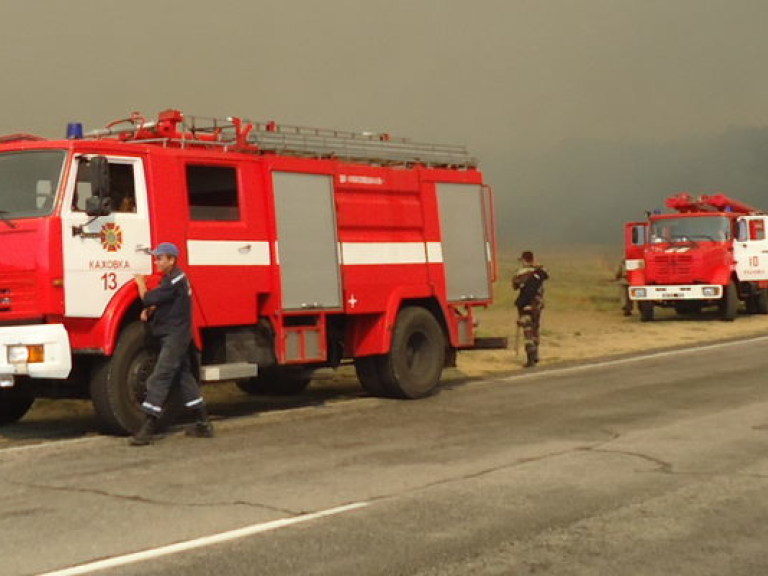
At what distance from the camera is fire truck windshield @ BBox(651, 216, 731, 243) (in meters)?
28.8

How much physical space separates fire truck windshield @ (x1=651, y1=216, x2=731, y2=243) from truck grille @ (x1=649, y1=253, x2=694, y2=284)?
0.54 m

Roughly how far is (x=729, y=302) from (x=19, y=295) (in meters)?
21.7

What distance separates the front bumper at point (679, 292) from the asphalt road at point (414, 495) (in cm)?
1600


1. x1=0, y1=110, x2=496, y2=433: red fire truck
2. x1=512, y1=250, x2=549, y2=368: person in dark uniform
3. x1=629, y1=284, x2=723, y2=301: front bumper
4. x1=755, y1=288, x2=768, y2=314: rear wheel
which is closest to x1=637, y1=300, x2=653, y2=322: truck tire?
x1=629, y1=284, x2=723, y2=301: front bumper

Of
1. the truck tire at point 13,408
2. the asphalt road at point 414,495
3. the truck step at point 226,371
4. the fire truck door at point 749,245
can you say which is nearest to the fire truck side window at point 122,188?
the truck step at point 226,371

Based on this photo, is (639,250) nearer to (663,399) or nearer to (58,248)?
(663,399)

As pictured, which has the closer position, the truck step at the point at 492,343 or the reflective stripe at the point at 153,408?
the reflective stripe at the point at 153,408

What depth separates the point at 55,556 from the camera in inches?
242

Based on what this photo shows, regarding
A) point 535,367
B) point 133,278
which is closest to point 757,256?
point 535,367

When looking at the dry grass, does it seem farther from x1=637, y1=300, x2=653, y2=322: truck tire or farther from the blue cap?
the blue cap

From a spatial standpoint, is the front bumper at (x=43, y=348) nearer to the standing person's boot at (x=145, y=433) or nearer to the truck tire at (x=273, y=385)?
the standing person's boot at (x=145, y=433)

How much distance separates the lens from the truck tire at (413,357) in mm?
13742

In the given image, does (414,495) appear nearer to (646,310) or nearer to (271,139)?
(271,139)

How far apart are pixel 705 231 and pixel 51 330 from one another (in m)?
21.6
